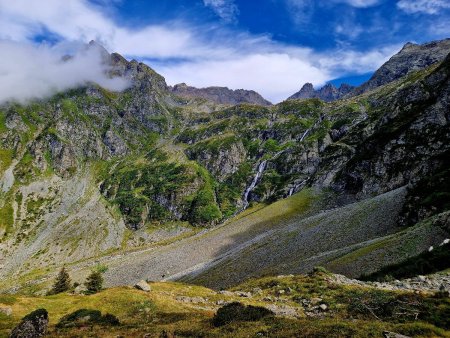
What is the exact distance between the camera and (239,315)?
28.4m

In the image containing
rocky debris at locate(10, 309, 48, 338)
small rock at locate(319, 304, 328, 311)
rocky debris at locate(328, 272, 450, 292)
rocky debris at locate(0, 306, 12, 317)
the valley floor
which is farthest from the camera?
the valley floor

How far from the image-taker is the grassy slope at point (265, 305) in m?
21.3

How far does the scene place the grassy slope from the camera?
2126cm

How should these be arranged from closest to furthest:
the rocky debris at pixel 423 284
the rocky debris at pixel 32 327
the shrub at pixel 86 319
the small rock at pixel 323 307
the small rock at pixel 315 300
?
the rocky debris at pixel 32 327 < the rocky debris at pixel 423 284 < the small rock at pixel 323 307 < the small rock at pixel 315 300 < the shrub at pixel 86 319

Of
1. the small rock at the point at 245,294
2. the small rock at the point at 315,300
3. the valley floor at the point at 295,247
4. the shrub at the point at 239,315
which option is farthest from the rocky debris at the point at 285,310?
the valley floor at the point at 295,247

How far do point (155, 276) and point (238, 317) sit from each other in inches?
4386

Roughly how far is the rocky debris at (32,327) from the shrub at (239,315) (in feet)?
52.0

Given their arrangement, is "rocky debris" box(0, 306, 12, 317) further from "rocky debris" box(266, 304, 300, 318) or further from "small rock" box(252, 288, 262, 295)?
"rocky debris" box(266, 304, 300, 318)

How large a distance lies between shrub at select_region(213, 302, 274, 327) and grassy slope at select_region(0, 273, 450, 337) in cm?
113

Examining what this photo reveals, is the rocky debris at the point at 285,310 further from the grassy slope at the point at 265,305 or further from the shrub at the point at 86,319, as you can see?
the shrub at the point at 86,319

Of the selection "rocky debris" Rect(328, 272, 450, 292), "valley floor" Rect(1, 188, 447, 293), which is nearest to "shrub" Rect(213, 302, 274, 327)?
"rocky debris" Rect(328, 272, 450, 292)

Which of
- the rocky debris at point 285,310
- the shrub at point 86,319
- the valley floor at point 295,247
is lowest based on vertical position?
the valley floor at point 295,247

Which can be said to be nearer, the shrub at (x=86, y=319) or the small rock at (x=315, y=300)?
the small rock at (x=315, y=300)

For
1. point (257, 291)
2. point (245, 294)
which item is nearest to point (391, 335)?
point (245, 294)
